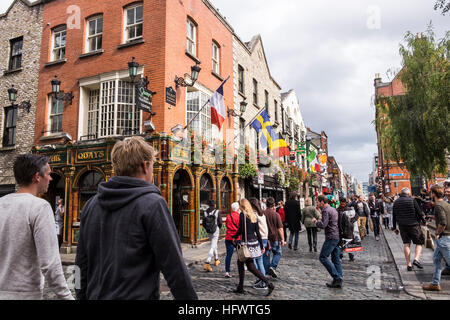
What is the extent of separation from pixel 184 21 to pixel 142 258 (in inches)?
527

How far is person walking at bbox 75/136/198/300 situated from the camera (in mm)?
1716

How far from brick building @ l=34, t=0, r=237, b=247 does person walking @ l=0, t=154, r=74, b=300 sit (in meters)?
8.97

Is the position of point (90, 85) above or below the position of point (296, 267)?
above

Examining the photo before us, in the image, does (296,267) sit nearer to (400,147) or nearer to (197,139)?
(197,139)

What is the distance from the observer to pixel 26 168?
2.54 metres

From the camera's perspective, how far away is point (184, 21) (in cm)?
1334

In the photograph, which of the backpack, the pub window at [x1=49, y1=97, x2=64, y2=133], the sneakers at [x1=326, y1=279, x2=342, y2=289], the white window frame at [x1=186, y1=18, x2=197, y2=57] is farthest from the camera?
the white window frame at [x1=186, y1=18, x2=197, y2=57]

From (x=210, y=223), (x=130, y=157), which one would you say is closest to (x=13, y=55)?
(x=210, y=223)

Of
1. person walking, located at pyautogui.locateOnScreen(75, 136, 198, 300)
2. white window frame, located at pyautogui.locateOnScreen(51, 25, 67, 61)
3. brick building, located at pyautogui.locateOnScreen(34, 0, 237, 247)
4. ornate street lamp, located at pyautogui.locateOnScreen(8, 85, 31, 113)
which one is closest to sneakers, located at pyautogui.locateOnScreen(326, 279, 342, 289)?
person walking, located at pyautogui.locateOnScreen(75, 136, 198, 300)

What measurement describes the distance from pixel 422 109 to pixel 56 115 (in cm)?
1675

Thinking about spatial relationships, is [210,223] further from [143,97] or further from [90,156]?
[90,156]

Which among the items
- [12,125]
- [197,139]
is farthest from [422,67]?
[12,125]

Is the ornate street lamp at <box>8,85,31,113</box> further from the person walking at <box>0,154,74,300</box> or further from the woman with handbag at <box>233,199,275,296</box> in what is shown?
the person walking at <box>0,154,74,300</box>
